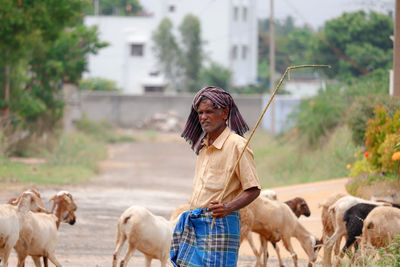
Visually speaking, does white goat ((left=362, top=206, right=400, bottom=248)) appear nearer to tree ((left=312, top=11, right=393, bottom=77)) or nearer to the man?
the man

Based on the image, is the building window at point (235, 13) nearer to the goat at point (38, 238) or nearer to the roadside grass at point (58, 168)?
the roadside grass at point (58, 168)

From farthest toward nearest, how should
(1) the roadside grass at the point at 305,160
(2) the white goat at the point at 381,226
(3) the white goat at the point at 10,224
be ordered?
(1) the roadside grass at the point at 305,160
(2) the white goat at the point at 381,226
(3) the white goat at the point at 10,224

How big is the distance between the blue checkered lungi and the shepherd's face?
62cm

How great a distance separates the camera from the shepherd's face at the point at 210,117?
5414 mm

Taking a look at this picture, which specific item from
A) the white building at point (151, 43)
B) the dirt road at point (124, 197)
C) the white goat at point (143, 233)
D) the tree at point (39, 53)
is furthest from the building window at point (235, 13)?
the white goat at point (143, 233)

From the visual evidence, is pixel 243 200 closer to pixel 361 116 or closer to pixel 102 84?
pixel 361 116

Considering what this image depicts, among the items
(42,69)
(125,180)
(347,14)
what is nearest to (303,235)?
(125,180)

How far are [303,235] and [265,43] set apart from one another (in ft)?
222

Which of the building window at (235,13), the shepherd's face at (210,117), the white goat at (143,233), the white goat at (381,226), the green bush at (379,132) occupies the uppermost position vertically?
the building window at (235,13)

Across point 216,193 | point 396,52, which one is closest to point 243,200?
point 216,193

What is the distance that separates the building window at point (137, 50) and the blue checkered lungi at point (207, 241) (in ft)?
203

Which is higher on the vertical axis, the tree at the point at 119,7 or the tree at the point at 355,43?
the tree at the point at 119,7

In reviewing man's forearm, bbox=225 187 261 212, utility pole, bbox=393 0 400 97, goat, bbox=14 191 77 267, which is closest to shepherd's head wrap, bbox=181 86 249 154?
man's forearm, bbox=225 187 261 212

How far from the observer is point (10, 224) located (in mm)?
7809
